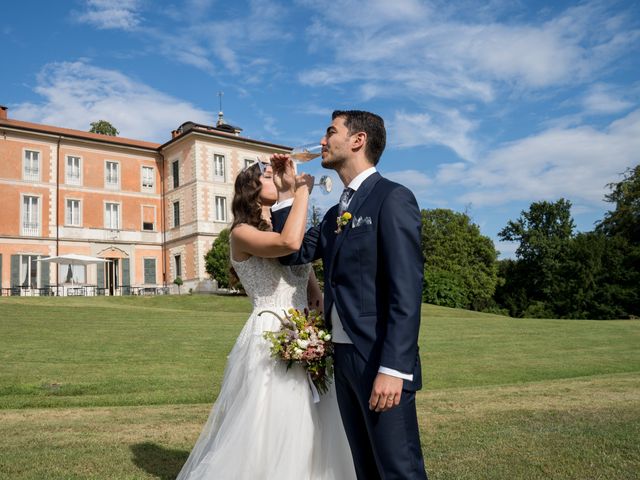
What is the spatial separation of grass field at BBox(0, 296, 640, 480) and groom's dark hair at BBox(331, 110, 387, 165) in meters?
3.05

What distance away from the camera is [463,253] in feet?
189

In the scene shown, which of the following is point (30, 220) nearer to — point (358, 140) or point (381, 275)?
point (358, 140)

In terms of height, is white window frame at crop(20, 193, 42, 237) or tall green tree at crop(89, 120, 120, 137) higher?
tall green tree at crop(89, 120, 120, 137)

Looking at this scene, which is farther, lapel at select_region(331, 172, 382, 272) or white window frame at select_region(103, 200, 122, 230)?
white window frame at select_region(103, 200, 122, 230)

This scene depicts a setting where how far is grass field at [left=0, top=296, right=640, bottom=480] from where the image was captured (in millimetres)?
5289

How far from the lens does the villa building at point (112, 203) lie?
136 feet

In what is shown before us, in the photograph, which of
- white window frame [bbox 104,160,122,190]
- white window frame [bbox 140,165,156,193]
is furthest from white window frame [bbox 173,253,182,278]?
white window frame [bbox 104,160,122,190]

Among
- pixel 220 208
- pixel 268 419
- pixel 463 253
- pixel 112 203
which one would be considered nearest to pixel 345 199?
pixel 268 419

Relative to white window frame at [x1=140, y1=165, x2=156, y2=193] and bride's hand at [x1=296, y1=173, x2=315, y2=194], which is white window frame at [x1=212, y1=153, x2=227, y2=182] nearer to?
white window frame at [x1=140, y1=165, x2=156, y2=193]

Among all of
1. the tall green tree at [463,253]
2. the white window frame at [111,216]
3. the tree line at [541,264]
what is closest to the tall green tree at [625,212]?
the tree line at [541,264]

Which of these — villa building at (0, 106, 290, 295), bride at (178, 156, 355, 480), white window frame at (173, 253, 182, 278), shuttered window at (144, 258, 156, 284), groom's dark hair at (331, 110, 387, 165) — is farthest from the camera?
shuttered window at (144, 258, 156, 284)

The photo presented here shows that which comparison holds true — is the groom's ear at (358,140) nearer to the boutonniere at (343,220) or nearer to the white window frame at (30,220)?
the boutonniere at (343,220)

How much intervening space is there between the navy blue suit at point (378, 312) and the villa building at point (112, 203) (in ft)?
130

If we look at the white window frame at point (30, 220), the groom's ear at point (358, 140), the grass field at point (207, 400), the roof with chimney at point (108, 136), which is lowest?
the grass field at point (207, 400)
